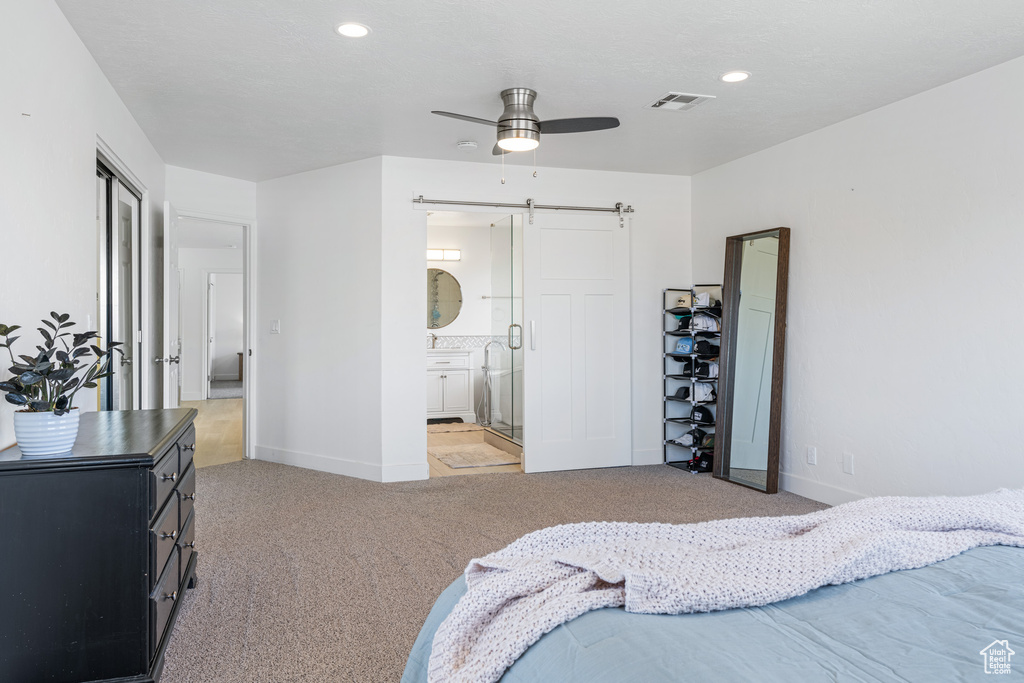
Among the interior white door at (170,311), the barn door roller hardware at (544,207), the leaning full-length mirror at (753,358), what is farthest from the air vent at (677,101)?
the interior white door at (170,311)

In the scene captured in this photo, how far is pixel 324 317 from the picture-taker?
213 inches

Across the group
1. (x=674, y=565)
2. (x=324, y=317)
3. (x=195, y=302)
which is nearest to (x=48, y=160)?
(x=674, y=565)

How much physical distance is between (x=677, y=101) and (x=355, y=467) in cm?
345

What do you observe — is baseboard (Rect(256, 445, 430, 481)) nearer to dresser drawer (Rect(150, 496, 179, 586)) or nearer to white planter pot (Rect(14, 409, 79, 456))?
dresser drawer (Rect(150, 496, 179, 586))

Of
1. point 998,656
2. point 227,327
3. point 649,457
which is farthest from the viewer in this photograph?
point 227,327

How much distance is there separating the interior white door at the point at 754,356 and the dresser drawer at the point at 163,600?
3.79 m

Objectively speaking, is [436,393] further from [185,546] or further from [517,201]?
[185,546]

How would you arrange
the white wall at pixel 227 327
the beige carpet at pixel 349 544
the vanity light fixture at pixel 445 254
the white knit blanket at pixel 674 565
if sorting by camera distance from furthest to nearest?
the white wall at pixel 227 327 → the vanity light fixture at pixel 445 254 → the beige carpet at pixel 349 544 → the white knit blanket at pixel 674 565

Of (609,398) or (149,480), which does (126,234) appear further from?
(609,398)

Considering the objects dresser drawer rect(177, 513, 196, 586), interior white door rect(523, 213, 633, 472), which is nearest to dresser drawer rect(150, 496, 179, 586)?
dresser drawer rect(177, 513, 196, 586)

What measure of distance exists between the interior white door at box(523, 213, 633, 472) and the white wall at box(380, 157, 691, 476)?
0.13 meters

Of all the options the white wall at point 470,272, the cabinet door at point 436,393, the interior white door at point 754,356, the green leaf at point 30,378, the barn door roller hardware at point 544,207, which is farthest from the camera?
the white wall at point 470,272

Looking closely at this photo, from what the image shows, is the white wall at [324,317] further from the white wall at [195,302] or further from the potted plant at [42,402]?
the white wall at [195,302]

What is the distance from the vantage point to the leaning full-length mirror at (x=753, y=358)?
15.4 ft
